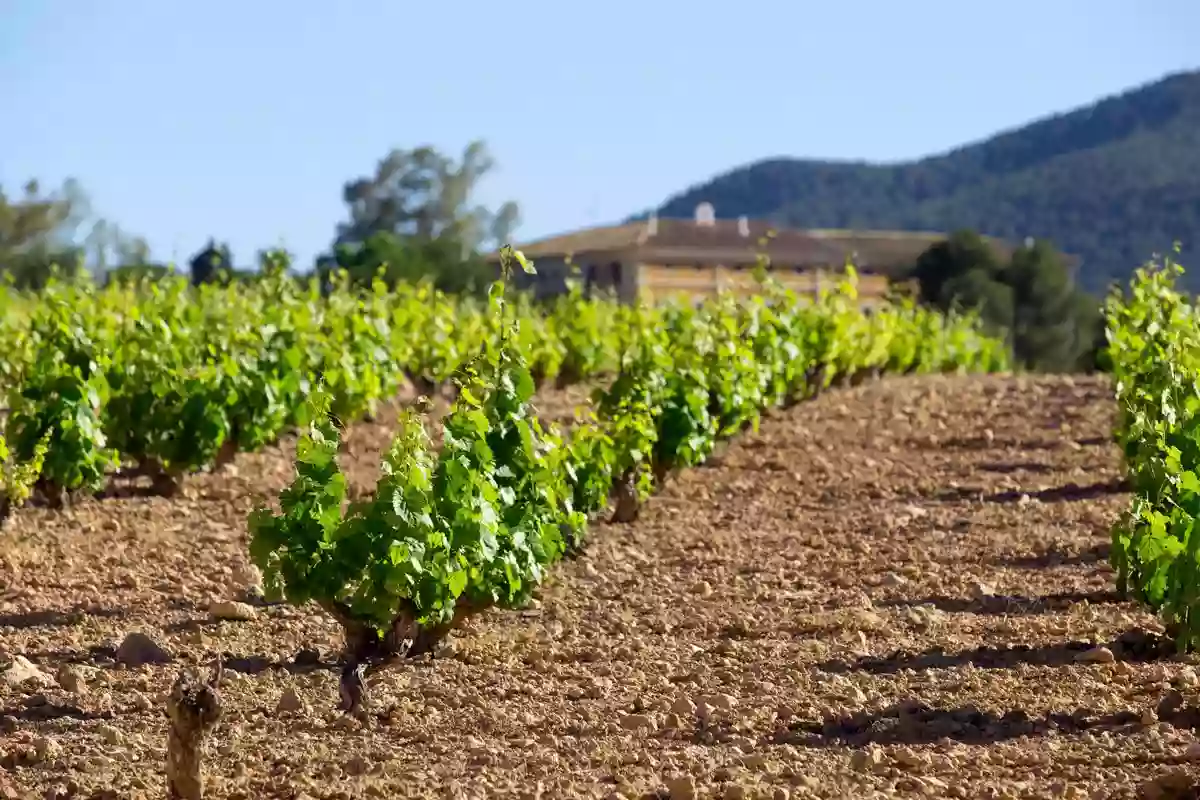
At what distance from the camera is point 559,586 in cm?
661

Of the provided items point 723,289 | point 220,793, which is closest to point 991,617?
point 220,793

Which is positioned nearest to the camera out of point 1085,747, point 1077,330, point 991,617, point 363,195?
point 1085,747

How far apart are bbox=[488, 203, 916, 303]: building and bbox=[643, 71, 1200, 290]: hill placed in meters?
9.94

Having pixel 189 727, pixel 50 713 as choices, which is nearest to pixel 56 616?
pixel 50 713

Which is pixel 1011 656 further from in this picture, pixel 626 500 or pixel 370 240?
pixel 370 240

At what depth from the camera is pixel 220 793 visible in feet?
12.9

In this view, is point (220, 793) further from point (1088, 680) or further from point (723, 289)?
point (723, 289)

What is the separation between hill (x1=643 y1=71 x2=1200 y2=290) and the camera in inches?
2275

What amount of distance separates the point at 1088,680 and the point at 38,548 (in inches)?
169

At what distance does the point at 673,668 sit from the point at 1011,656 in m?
1.04

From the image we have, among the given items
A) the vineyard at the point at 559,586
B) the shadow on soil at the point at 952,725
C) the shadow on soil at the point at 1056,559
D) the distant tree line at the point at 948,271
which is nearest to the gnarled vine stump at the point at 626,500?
the vineyard at the point at 559,586

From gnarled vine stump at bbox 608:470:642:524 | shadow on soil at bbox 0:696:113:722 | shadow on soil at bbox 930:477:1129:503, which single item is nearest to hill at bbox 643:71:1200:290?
shadow on soil at bbox 930:477:1129:503

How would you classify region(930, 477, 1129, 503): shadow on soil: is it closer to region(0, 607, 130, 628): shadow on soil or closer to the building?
region(0, 607, 130, 628): shadow on soil

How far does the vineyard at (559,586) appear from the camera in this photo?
424cm
